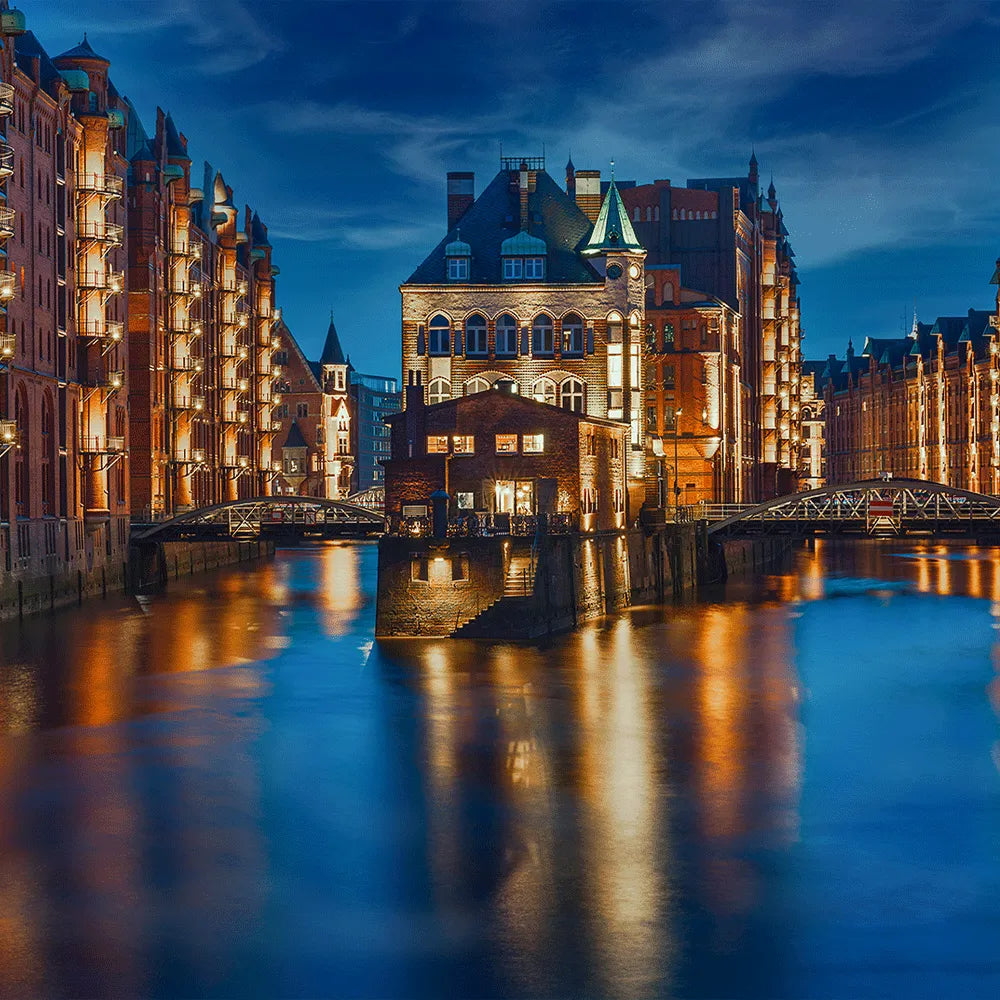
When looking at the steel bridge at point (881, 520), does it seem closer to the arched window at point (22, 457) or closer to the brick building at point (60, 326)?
the brick building at point (60, 326)

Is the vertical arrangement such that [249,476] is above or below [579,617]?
above

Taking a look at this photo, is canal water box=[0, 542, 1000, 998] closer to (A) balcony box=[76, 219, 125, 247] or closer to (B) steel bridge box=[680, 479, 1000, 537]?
(B) steel bridge box=[680, 479, 1000, 537]

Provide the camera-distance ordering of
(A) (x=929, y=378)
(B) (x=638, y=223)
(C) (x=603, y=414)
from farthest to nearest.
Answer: (A) (x=929, y=378), (B) (x=638, y=223), (C) (x=603, y=414)

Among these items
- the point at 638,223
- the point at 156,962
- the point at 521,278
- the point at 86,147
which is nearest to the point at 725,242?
the point at 638,223

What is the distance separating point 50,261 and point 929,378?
4507 inches

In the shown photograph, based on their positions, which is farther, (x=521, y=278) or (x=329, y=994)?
(x=521, y=278)

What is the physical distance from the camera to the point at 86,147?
7788 cm

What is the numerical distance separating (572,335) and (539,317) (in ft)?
6.43

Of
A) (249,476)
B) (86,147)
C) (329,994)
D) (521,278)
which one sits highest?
(86,147)

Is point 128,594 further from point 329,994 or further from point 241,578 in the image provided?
point 329,994

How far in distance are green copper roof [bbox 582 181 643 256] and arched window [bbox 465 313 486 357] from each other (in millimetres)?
6542

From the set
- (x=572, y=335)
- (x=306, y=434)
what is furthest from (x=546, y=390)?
(x=306, y=434)

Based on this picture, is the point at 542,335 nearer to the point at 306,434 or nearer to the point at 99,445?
the point at 99,445

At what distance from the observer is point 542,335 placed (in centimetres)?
8488
